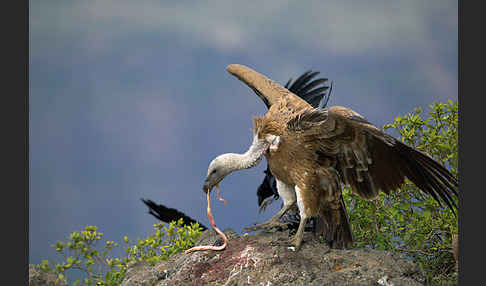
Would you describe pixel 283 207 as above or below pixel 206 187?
below

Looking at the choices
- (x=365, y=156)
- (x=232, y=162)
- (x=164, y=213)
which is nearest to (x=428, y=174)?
(x=365, y=156)

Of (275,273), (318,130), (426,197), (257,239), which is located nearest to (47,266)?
(257,239)

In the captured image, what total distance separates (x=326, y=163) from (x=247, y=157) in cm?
61

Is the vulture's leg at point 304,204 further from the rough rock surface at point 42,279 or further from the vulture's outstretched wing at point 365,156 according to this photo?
the rough rock surface at point 42,279

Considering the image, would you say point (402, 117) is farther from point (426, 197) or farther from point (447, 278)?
point (447, 278)

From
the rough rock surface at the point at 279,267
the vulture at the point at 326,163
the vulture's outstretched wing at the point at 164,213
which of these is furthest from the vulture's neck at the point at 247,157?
the vulture's outstretched wing at the point at 164,213

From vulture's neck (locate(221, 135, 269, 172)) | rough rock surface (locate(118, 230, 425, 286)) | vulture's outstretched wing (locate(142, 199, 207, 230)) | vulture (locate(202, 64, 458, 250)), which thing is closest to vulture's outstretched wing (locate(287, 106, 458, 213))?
vulture (locate(202, 64, 458, 250))

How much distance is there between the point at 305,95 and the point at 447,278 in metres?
2.24

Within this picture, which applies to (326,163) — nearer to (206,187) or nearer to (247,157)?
(247,157)

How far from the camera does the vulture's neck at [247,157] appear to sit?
378 centimetres

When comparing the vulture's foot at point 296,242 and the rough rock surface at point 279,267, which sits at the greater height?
the vulture's foot at point 296,242

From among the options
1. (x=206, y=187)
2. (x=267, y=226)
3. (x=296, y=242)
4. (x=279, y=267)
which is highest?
(x=206, y=187)

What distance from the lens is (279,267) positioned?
334 centimetres

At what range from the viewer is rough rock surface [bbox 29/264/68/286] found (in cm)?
436
